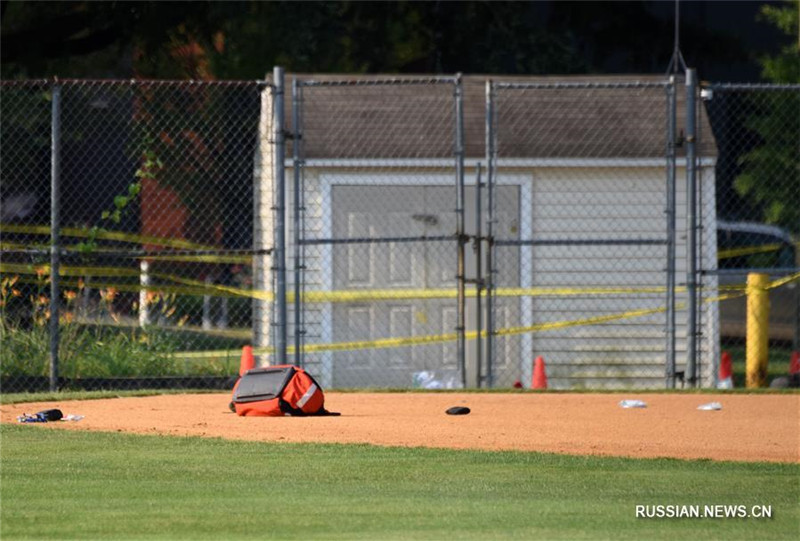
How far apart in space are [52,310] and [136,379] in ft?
4.47

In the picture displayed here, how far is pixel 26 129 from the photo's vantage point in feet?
71.5

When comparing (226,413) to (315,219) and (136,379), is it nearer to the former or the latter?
(136,379)

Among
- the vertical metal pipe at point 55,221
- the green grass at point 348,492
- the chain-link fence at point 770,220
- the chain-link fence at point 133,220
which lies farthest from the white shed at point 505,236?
the green grass at point 348,492

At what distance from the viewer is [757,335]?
17.7 m

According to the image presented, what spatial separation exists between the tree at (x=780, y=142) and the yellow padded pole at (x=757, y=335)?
6462 mm

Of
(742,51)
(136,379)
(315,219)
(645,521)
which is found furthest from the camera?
(742,51)

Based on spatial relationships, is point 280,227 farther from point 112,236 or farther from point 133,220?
point 133,220

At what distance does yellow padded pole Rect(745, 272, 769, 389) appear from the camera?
17.6m

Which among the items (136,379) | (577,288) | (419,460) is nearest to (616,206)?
(577,288)

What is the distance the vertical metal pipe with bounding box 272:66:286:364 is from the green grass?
415cm

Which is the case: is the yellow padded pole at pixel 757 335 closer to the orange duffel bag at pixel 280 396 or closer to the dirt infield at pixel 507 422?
the dirt infield at pixel 507 422

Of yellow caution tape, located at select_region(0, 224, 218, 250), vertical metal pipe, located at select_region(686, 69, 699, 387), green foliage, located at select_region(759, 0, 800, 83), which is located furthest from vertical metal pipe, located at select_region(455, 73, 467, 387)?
green foliage, located at select_region(759, 0, 800, 83)

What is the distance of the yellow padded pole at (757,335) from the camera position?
17641 mm

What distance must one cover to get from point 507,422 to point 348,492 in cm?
393
